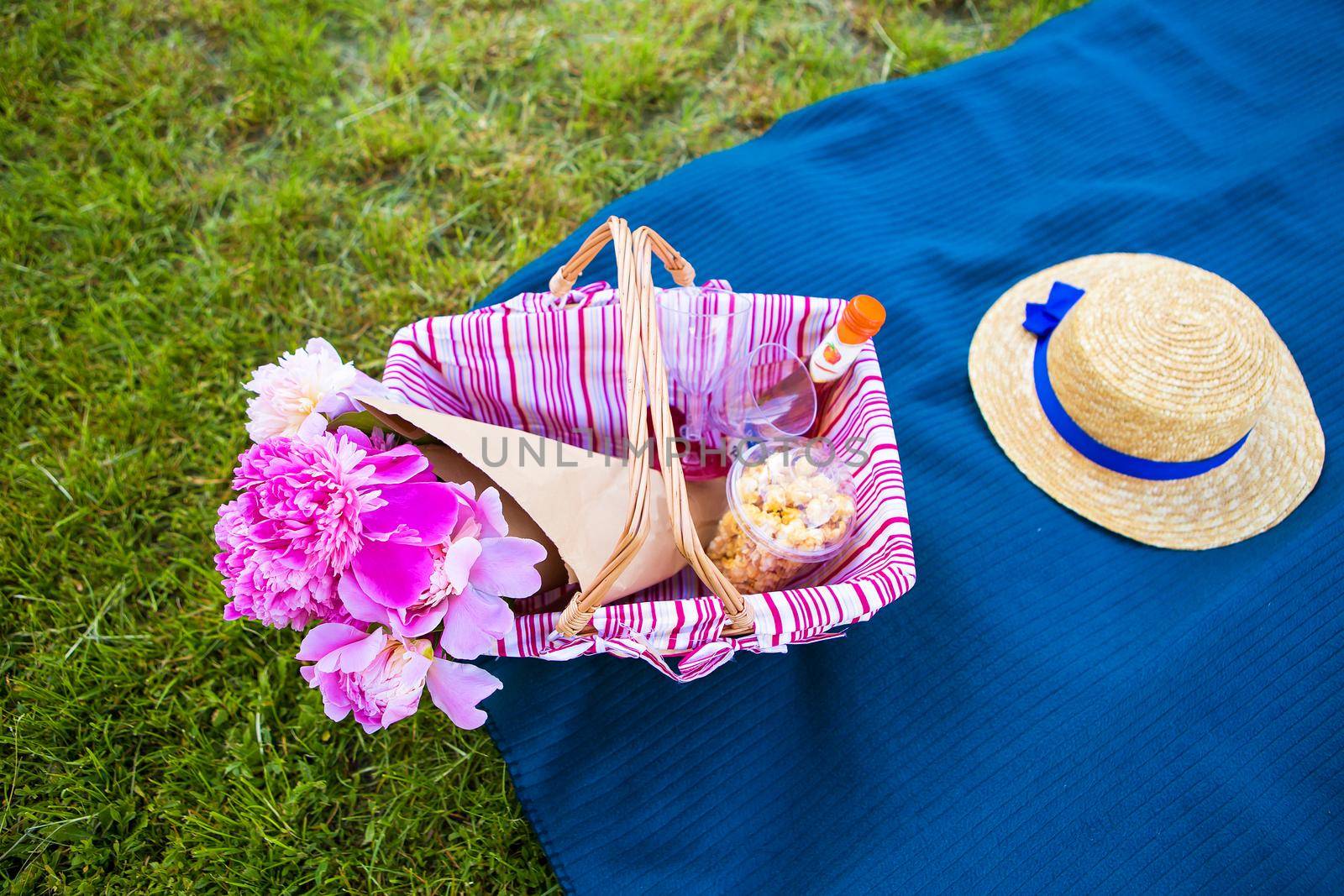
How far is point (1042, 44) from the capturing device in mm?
2129

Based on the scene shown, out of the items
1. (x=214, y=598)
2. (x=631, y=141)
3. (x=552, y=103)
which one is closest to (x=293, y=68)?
(x=552, y=103)

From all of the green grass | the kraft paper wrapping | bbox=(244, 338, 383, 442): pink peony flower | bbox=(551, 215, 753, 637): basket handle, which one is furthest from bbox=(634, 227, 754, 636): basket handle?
the green grass

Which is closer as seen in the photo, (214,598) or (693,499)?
(693,499)

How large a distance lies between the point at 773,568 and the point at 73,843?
1264 millimetres

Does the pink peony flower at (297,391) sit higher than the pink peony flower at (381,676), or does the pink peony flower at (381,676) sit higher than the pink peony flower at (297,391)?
the pink peony flower at (297,391)

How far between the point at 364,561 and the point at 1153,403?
1.24 m

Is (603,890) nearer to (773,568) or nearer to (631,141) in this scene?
(773,568)

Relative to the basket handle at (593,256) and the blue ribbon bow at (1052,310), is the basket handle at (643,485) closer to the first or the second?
the basket handle at (593,256)

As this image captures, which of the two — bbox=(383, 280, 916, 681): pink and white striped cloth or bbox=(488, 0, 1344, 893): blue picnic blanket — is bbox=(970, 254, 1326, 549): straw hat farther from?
bbox=(383, 280, 916, 681): pink and white striped cloth

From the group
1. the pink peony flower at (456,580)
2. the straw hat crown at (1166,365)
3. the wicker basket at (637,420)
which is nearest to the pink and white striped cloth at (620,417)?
the wicker basket at (637,420)

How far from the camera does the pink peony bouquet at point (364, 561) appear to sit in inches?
33.6

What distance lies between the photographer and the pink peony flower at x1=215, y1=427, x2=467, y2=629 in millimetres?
850

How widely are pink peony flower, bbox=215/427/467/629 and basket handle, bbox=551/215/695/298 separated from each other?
43 cm

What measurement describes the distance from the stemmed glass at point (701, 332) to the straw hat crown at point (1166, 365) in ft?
2.05
